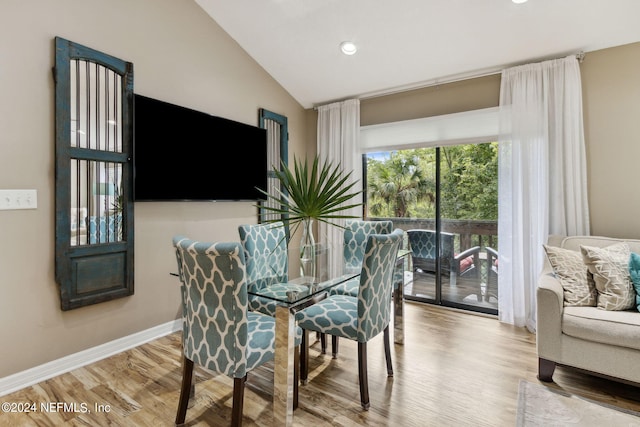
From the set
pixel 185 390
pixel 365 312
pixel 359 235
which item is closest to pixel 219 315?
pixel 185 390

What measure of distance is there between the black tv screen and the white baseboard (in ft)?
3.76

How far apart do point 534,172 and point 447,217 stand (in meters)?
0.96

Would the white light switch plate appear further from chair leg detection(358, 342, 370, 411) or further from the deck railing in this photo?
the deck railing

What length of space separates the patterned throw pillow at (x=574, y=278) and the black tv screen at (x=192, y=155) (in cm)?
286

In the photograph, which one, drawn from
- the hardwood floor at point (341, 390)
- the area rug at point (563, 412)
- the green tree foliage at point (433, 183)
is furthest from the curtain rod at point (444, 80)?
the area rug at point (563, 412)

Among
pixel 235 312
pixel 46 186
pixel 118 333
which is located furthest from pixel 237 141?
pixel 235 312

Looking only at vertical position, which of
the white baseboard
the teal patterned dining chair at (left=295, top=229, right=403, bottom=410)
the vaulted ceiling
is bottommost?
the white baseboard

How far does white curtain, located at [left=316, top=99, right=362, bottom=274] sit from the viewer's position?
4.15 metres

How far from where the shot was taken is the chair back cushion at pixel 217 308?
1453 millimetres

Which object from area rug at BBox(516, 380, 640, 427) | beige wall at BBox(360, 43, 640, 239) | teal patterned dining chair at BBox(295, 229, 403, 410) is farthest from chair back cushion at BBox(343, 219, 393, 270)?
beige wall at BBox(360, 43, 640, 239)

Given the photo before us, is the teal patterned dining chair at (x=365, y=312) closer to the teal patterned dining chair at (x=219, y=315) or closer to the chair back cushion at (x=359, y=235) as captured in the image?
the teal patterned dining chair at (x=219, y=315)

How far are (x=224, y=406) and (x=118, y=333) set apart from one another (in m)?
1.27

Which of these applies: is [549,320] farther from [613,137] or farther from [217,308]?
[217,308]

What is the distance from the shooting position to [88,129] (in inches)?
94.5
